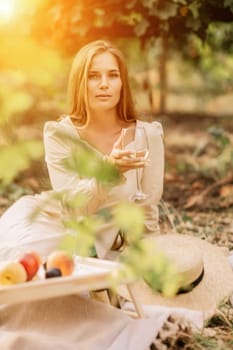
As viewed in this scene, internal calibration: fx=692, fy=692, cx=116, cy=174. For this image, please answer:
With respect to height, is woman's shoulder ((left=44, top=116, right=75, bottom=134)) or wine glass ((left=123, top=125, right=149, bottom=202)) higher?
woman's shoulder ((left=44, top=116, right=75, bottom=134))

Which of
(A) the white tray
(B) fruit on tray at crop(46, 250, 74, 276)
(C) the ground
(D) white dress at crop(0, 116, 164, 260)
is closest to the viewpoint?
(A) the white tray

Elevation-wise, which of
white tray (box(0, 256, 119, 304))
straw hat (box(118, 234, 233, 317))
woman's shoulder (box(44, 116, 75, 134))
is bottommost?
straw hat (box(118, 234, 233, 317))

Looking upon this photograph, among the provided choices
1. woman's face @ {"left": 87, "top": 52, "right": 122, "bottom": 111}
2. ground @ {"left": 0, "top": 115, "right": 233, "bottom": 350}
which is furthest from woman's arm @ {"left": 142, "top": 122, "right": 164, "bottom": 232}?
ground @ {"left": 0, "top": 115, "right": 233, "bottom": 350}

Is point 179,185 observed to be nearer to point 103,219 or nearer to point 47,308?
point 47,308

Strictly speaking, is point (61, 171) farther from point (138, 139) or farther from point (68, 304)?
point (68, 304)

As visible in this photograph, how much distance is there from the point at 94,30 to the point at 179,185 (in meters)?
1.88

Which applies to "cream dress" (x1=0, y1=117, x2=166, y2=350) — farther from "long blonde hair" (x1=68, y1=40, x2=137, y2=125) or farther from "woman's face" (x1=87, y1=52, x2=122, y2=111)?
"woman's face" (x1=87, y1=52, x2=122, y2=111)

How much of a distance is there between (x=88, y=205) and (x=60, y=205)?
373 mm

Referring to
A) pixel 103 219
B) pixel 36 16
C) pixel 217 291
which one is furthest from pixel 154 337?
pixel 36 16

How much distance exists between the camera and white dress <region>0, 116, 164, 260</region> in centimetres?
305

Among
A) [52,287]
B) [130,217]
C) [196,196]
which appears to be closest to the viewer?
[130,217]

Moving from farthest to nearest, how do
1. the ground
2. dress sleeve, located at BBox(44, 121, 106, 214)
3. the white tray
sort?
dress sleeve, located at BBox(44, 121, 106, 214) < the ground < the white tray

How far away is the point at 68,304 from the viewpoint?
279cm

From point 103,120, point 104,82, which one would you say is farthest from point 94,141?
point 104,82
